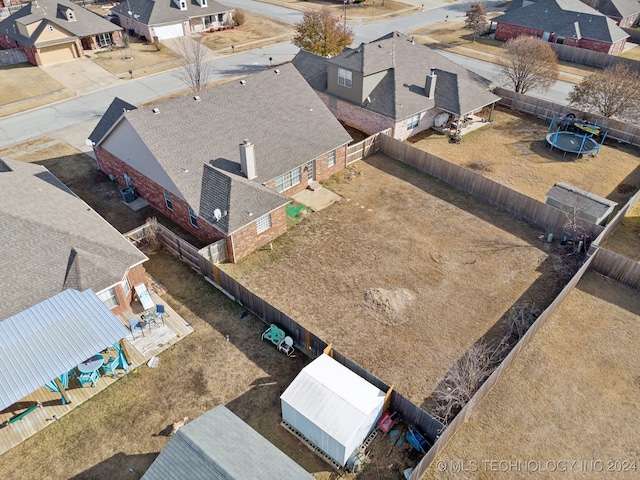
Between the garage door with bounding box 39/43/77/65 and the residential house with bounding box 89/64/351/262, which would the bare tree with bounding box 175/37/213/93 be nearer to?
the garage door with bounding box 39/43/77/65

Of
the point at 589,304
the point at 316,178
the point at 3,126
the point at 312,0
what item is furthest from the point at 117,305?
the point at 312,0

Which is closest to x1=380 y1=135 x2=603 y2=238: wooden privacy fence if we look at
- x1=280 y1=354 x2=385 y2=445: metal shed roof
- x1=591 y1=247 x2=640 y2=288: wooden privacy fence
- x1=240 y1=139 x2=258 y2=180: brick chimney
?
x1=591 y1=247 x2=640 y2=288: wooden privacy fence

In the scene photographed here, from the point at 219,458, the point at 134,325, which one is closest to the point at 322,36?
the point at 134,325

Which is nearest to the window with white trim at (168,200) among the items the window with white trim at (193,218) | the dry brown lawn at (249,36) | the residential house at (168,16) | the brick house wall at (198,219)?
the brick house wall at (198,219)

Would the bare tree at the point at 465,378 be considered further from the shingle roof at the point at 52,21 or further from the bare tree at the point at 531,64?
the shingle roof at the point at 52,21

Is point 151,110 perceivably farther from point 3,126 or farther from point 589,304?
point 589,304
